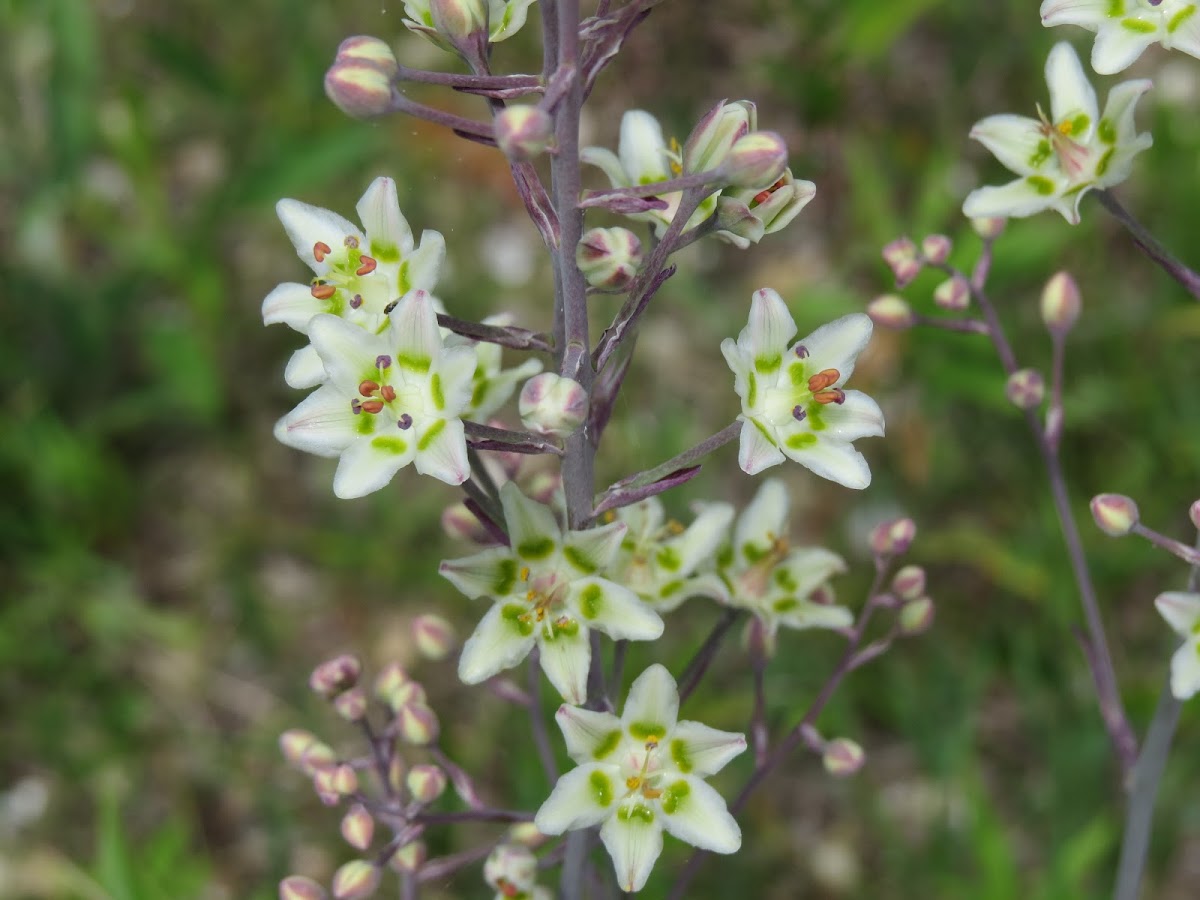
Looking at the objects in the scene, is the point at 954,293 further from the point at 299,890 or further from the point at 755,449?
the point at 299,890

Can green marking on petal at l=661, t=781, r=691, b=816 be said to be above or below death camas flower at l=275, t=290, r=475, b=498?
below

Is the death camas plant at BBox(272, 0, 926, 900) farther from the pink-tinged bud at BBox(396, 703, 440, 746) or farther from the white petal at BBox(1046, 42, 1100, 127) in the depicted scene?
the white petal at BBox(1046, 42, 1100, 127)

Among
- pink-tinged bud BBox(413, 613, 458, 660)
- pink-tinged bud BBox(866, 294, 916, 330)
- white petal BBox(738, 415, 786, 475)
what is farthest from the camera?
pink-tinged bud BBox(866, 294, 916, 330)

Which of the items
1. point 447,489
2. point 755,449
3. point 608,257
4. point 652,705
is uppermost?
point 608,257

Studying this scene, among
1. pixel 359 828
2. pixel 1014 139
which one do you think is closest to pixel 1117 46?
pixel 1014 139

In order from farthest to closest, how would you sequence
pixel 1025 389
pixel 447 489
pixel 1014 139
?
pixel 447 489, pixel 1025 389, pixel 1014 139

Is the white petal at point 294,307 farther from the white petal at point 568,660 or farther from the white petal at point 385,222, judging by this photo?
the white petal at point 568,660

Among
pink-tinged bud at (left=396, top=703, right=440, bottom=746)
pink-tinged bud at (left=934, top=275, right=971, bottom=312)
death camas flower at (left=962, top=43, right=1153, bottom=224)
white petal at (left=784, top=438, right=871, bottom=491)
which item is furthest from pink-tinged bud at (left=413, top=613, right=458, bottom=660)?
death camas flower at (left=962, top=43, right=1153, bottom=224)

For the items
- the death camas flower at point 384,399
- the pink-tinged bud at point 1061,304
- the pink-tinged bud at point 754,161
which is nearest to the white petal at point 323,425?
the death camas flower at point 384,399
